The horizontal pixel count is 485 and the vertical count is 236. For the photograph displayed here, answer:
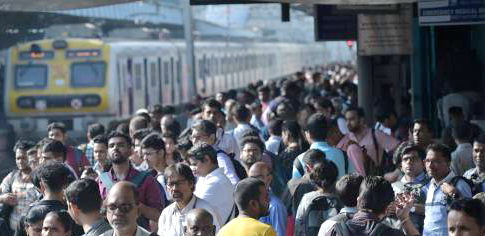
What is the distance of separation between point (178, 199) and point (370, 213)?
1.49 m

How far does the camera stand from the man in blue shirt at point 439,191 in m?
8.36

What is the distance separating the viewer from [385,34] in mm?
18172

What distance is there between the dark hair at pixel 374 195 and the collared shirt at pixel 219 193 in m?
1.76

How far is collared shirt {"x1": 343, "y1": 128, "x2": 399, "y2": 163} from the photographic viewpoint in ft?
40.2

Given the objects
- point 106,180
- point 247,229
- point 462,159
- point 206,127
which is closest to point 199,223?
point 247,229

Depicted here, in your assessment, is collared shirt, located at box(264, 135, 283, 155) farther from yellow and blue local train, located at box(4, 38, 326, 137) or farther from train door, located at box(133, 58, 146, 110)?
train door, located at box(133, 58, 146, 110)

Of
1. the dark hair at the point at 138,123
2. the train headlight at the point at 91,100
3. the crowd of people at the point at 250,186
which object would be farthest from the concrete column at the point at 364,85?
the dark hair at the point at 138,123

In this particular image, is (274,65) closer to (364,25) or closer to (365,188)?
(364,25)

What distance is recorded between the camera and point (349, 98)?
24.3m

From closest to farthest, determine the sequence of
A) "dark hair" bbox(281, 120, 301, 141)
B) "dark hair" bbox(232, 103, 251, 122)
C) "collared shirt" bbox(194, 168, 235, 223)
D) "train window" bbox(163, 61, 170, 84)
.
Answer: "collared shirt" bbox(194, 168, 235, 223) → "dark hair" bbox(281, 120, 301, 141) → "dark hair" bbox(232, 103, 251, 122) → "train window" bbox(163, 61, 170, 84)

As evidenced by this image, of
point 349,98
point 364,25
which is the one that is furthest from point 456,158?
point 349,98

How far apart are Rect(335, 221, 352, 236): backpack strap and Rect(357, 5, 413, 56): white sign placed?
1119cm

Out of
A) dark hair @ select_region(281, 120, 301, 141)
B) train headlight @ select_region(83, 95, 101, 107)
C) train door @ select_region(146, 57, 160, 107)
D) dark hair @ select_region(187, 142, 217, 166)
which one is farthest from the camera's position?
train door @ select_region(146, 57, 160, 107)

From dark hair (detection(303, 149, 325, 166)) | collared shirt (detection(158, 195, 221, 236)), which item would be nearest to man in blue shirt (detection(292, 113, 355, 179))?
dark hair (detection(303, 149, 325, 166))
